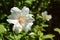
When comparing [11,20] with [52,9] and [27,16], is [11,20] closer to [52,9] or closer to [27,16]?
[27,16]

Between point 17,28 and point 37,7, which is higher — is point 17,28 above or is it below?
below

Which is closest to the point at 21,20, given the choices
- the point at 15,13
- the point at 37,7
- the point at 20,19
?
the point at 20,19

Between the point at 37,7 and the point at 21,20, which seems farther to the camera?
the point at 37,7

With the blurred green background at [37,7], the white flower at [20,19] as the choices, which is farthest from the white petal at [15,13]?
the blurred green background at [37,7]

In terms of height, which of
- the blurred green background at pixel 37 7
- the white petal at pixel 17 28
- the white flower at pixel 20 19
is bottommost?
the white petal at pixel 17 28

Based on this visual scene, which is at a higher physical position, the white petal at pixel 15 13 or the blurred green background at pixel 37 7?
the blurred green background at pixel 37 7

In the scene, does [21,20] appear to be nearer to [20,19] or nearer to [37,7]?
[20,19]

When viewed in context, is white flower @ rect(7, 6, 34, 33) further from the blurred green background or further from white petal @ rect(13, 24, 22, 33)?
the blurred green background

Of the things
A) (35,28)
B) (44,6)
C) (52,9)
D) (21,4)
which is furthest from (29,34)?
(52,9)

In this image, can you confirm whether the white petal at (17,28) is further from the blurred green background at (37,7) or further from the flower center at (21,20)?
the blurred green background at (37,7)
